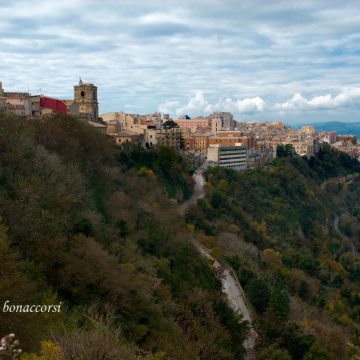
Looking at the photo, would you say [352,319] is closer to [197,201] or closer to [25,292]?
[197,201]

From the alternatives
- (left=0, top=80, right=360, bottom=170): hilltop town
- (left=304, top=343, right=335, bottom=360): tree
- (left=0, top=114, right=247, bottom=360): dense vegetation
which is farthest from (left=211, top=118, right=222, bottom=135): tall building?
(left=304, top=343, right=335, bottom=360): tree

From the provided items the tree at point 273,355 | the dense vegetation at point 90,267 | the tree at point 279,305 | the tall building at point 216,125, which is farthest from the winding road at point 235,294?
the tall building at point 216,125

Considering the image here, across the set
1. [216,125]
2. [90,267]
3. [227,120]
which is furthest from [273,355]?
[227,120]

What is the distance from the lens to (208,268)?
78.3 feet

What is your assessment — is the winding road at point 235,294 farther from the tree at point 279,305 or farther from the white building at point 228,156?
the white building at point 228,156

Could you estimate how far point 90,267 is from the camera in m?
13.5

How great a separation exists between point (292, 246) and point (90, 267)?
32.8 m

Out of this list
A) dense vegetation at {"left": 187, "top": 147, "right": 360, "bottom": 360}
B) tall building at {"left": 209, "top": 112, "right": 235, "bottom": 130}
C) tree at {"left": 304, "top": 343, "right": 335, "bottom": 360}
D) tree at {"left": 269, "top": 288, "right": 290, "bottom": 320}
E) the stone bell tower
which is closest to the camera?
tree at {"left": 304, "top": 343, "right": 335, "bottom": 360}

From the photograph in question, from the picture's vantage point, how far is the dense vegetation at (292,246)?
1975 centimetres

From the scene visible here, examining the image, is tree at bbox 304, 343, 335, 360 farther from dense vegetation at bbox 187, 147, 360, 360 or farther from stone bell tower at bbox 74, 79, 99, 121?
stone bell tower at bbox 74, 79, 99, 121

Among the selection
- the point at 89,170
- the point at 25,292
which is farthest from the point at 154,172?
the point at 25,292

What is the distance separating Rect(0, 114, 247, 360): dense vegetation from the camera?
1020cm

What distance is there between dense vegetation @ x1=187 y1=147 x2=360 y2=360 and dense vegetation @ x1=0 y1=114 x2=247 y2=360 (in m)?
2.30

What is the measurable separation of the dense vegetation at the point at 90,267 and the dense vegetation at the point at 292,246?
7.54ft
